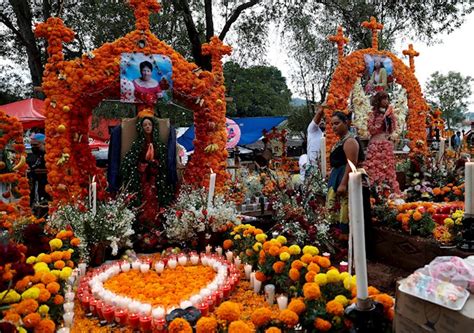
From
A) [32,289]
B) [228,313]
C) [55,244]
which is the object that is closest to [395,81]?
[55,244]

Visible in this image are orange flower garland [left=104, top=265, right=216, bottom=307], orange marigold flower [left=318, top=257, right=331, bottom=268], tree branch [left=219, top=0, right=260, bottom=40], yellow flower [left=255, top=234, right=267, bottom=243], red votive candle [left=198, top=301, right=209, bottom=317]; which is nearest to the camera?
orange marigold flower [left=318, top=257, right=331, bottom=268]

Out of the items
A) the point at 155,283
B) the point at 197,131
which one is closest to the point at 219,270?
the point at 155,283

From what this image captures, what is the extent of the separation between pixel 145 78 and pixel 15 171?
2323 mm

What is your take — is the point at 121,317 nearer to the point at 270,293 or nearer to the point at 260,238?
the point at 270,293

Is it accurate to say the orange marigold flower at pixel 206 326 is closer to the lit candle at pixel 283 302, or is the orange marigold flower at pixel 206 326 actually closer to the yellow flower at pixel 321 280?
the yellow flower at pixel 321 280

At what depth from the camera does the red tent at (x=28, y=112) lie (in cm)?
1093

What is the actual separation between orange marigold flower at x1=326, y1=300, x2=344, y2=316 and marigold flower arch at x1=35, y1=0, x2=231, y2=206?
4608 mm

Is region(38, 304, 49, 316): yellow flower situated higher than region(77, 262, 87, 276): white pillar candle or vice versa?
region(38, 304, 49, 316): yellow flower

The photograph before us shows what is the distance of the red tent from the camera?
35.9 ft

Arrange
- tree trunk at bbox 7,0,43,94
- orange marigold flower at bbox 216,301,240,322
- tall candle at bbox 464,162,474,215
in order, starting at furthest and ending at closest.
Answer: tree trunk at bbox 7,0,43,94 → tall candle at bbox 464,162,474,215 → orange marigold flower at bbox 216,301,240,322

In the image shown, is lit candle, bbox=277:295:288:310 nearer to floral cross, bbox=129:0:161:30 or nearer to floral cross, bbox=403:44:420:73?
floral cross, bbox=129:0:161:30

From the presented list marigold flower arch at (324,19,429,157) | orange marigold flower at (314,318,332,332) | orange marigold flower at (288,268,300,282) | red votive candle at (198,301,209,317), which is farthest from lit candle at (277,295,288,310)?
marigold flower arch at (324,19,429,157)

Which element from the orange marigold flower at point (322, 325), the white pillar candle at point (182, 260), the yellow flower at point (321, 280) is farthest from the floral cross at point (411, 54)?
the orange marigold flower at point (322, 325)

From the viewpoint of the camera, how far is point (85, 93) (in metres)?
6.48
